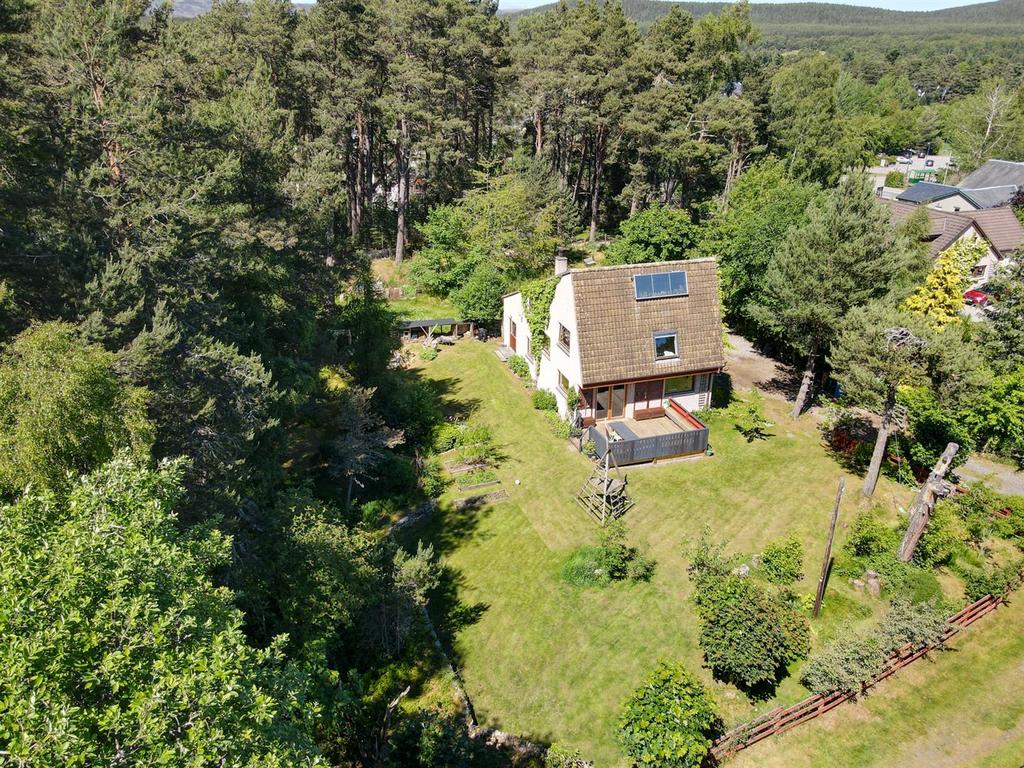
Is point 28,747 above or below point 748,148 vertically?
below

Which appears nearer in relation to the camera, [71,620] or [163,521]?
[71,620]

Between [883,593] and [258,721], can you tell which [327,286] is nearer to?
[258,721]

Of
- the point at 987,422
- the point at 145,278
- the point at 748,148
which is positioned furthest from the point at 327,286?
the point at 748,148

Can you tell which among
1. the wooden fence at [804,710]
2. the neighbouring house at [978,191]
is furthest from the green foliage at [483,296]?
the neighbouring house at [978,191]

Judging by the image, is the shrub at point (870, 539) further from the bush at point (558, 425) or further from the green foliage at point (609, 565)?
the bush at point (558, 425)

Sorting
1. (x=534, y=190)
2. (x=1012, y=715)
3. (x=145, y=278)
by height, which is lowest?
(x=1012, y=715)

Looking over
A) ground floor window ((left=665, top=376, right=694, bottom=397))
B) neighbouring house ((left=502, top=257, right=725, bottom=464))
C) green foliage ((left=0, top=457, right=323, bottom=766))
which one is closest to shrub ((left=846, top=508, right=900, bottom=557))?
neighbouring house ((left=502, top=257, right=725, bottom=464))

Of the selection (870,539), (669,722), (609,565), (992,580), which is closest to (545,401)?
(609,565)
